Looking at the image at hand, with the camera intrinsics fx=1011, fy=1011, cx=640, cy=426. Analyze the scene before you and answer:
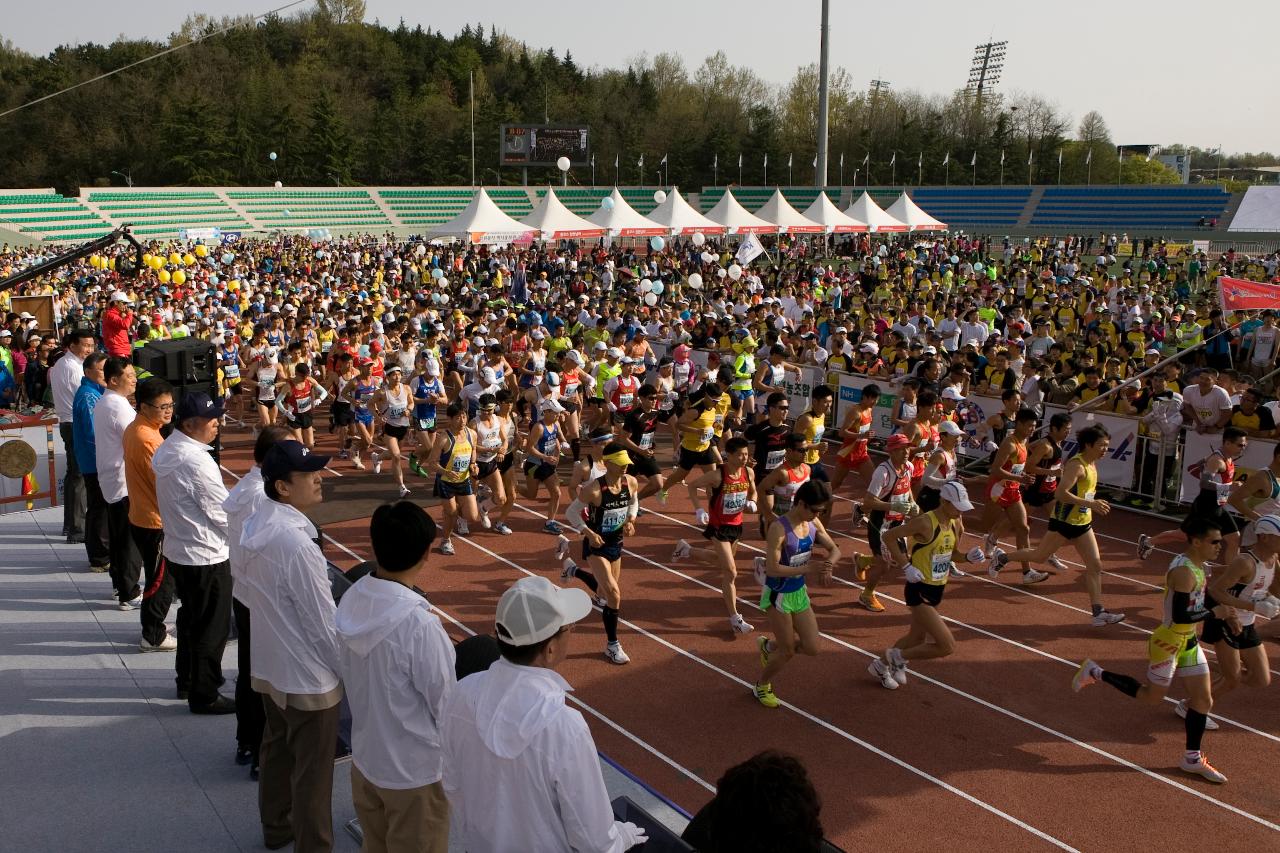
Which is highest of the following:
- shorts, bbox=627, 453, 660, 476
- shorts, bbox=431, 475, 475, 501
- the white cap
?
the white cap

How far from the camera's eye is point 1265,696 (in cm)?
749

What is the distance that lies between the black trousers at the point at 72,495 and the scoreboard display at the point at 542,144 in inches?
2246

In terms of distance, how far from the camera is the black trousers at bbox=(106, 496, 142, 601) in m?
7.59

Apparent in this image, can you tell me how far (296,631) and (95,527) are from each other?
546 cm

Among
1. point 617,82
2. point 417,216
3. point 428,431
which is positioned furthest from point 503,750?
point 617,82

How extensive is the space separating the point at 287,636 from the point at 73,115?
83.8 m

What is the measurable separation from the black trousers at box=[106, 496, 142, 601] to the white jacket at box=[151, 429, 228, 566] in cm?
218

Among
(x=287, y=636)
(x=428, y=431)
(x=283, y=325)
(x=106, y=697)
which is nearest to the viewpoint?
(x=287, y=636)

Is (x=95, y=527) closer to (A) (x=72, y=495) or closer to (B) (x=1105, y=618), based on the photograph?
(A) (x=72, y=495)

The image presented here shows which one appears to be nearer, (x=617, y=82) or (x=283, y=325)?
(x=283, y=325)

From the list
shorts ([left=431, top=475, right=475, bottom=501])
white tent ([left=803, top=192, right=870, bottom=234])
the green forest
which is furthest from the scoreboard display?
shorts ([left=431, top=475, right=475, bottom=501])

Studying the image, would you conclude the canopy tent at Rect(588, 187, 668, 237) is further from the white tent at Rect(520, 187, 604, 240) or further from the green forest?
the green forest

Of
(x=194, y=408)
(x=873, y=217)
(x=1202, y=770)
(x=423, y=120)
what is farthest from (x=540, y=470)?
(x=423, y=120)

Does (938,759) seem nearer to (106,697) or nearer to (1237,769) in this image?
(1237,769)
